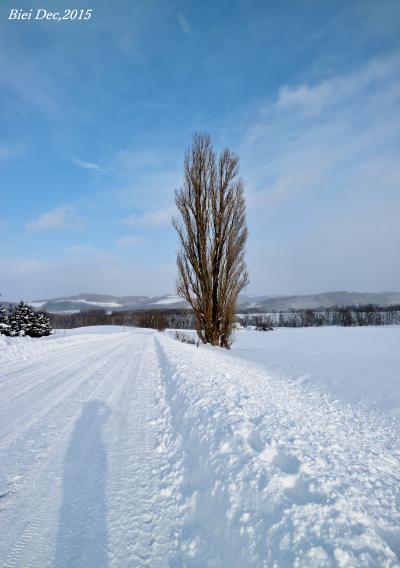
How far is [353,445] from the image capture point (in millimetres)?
3652

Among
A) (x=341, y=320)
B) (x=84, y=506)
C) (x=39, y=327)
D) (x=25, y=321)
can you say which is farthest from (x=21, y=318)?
(x=341, y=320)

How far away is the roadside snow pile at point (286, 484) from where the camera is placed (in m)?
2.03

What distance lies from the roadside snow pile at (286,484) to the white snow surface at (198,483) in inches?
0.5

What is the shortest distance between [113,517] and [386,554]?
2093mm

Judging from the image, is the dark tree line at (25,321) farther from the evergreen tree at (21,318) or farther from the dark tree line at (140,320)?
the dark tree line at (140,320)

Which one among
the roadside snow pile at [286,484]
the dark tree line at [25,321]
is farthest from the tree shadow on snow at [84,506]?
the dark tree line at [25,321]

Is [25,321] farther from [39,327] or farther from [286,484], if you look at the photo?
[286,484]

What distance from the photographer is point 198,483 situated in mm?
2949

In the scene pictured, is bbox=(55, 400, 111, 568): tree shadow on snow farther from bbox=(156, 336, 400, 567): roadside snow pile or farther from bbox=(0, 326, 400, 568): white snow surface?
bbox=(156, 336, 400, 567): roadside snow pile

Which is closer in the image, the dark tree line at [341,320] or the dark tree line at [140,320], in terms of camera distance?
the dark tree line at [341,320]

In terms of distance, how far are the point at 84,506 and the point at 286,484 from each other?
1.88 metres

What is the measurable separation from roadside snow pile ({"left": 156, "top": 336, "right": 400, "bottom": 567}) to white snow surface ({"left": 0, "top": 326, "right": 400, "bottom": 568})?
0.04ft

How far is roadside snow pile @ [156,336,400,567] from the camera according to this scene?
2.03 m

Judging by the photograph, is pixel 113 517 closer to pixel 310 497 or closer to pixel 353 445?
pixel 310 497
